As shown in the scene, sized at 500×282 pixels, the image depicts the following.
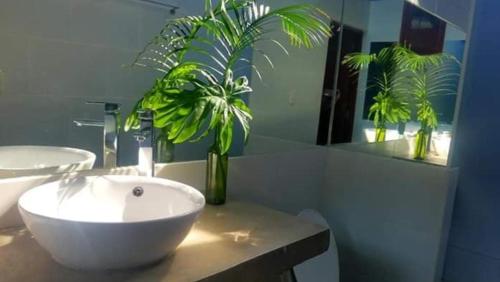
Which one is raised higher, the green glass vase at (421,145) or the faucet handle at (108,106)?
the faucet handle at (108,106)

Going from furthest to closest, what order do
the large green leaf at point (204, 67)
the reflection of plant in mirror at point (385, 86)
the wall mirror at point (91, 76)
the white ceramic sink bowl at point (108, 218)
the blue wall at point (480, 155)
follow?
1. the reflection of plant in mirror at point (385, 86)
2. the blue wall at point (480, 155)
3. the large green leaf at point (204, 67)
4. the wall mirror at point (91, 76)
5. the white ceramic sink bowl at point (108, 218)

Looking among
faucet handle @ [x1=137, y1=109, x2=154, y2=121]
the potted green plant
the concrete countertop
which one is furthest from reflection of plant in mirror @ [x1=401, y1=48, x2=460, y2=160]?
faucet handle @ [x1=137, y1=109, x2=154, y2=121]

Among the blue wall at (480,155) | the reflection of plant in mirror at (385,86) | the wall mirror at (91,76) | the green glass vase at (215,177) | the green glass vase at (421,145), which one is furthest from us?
the reflection of plant in mirror at (385,86)

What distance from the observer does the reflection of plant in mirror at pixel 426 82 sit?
5.74ft

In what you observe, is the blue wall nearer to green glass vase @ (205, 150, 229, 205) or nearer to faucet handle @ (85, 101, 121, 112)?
green glass vase @ (205, 150, 229, 205)

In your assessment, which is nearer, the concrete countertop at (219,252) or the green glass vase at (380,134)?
the concrete countertop at (219,252)

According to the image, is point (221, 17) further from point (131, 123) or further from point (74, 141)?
point (74, 141)

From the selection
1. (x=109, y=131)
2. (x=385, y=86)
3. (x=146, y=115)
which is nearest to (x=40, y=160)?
(x=109, y=131)

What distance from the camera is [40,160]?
1107 mm

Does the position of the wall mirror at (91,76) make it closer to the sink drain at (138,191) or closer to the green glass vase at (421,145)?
the green glass vase at (421,145)

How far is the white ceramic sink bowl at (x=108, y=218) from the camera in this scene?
729mm

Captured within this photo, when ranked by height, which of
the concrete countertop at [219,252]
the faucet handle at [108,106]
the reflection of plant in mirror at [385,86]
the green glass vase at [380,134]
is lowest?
the concrete countertop at [219,252]

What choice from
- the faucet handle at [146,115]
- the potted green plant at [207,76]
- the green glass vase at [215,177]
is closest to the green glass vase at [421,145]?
the potted green plant at [207,76]

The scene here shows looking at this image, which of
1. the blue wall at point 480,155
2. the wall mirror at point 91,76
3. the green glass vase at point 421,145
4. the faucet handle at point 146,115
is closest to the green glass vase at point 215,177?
the wall mirror at point 91,76
